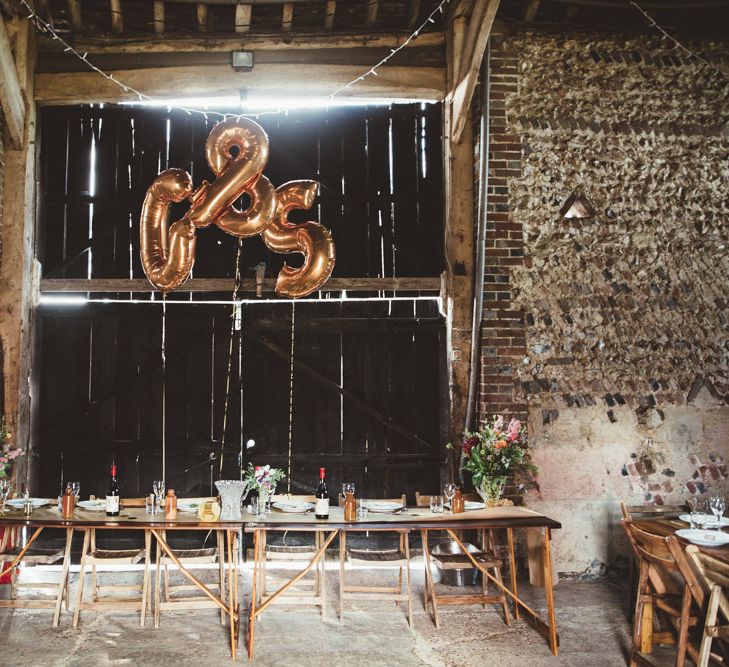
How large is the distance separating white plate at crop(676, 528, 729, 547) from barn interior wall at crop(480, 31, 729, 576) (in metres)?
1.67

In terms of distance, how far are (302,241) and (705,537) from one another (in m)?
3.20

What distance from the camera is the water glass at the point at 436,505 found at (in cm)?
461

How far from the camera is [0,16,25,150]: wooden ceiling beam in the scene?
17.6 ft

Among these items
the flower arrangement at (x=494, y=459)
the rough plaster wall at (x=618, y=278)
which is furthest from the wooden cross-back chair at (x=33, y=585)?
the rough plaster wall at (x=618, y=278)

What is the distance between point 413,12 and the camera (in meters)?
5.79

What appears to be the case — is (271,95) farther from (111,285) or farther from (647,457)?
(647,457)

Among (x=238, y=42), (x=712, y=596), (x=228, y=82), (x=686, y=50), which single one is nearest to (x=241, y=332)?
(x=228, y=82)

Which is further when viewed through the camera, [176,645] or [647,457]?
[647,457]

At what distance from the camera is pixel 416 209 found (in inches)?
251

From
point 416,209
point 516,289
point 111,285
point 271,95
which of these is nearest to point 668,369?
point 516,289

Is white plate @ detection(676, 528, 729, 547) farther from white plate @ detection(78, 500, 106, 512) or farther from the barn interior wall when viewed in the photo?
white plate @ detection(78, 500, 106, 512)

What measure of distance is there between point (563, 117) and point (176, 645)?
5.06 meters

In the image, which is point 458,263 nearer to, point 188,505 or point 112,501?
point 188,505

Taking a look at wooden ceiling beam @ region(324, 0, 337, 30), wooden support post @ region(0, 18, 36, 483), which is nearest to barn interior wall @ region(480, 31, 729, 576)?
wooden ceiling beam @ region(324, 0, 337, 30)
